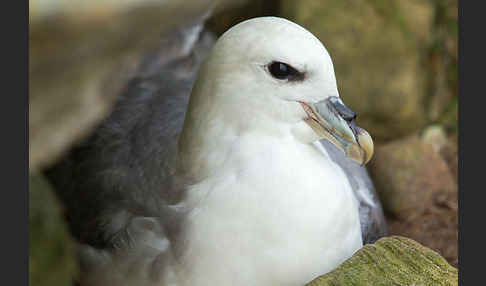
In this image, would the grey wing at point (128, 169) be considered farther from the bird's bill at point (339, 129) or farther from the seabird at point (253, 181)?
the bird's bill at point (339, 129)

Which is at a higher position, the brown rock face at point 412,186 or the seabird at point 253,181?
the seabird at point 253,181

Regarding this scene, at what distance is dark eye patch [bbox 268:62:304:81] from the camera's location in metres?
2.70

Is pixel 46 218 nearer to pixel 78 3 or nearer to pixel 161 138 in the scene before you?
pixel 78 3

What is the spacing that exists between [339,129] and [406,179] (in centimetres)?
206

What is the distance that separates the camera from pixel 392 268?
8.87ft

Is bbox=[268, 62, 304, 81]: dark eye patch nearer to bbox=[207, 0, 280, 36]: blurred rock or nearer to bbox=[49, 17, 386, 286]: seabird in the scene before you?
bbox=[49, 17, 386, 286]: seabird

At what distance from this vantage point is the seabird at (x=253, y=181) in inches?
108

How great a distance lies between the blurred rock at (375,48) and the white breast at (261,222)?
165 cm

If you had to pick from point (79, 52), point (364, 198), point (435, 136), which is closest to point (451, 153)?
point (435, 136)

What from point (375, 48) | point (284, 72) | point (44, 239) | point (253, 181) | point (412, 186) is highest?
point (284, 72)

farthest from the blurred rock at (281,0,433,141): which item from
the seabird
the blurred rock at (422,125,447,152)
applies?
the seabird

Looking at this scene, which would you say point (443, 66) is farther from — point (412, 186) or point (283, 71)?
point (283, 71)

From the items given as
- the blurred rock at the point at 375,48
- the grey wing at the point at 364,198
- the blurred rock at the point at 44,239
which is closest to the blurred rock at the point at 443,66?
the blurred rock at the point at 375,48

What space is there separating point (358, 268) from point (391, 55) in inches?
80.0
